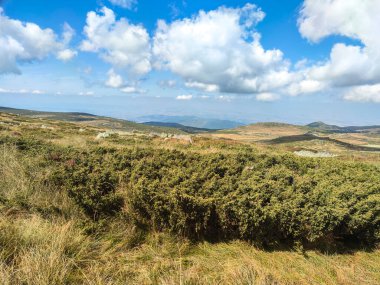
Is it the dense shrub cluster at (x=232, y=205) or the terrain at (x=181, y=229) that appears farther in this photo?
the dense shrub cluster at (x=232, y=205)

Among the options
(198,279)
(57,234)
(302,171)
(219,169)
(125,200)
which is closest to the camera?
(198,279)

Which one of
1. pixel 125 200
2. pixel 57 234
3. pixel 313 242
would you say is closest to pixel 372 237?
pixel 313 242

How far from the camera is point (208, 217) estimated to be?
489 cm

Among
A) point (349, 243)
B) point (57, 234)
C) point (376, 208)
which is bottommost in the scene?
point (349, 243)

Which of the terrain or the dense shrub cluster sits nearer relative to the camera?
the terrain

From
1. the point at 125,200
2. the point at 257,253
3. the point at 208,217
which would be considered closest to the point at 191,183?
the point at 208,217

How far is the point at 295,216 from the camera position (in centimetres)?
480

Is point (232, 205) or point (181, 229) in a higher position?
point (232, 205)

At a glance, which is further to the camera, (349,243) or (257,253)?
(349,243)

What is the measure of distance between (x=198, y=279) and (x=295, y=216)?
219cm

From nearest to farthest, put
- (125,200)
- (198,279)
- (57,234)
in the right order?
(198,279) < (57,234) < (125,200)

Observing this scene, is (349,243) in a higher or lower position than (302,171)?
lower

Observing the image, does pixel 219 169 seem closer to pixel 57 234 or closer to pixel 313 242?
pixel 313 242

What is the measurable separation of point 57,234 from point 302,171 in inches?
280
